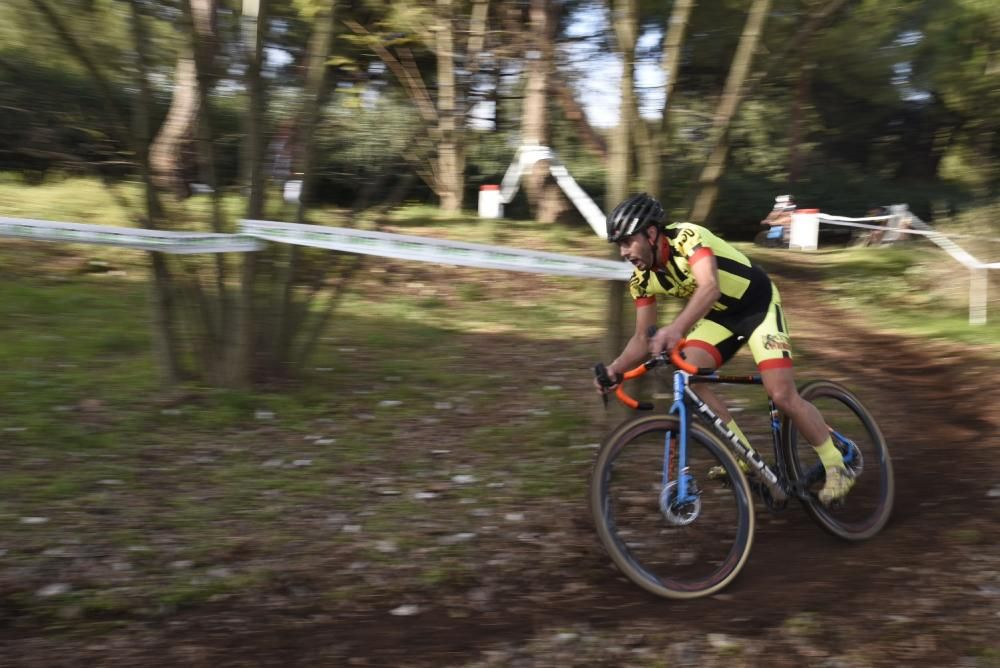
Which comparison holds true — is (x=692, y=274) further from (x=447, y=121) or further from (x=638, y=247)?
(x=447, y=121)

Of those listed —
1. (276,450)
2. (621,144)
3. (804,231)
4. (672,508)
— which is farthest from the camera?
(804,231)

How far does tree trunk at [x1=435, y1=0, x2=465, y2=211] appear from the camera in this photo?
8562mm

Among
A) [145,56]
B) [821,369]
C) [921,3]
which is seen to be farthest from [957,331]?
[921,3]

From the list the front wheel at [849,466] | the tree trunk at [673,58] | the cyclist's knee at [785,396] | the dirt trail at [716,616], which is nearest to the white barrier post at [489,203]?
the tree trunk at [673,58]

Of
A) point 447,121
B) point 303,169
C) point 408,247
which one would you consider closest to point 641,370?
point 408,247

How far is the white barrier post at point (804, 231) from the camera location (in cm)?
1925

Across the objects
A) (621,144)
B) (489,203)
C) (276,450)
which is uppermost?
(621,144)

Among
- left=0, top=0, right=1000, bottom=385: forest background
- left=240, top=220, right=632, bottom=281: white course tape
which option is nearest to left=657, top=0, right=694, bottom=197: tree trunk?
left=0, top=0, right=1000, bottom=385: forest background

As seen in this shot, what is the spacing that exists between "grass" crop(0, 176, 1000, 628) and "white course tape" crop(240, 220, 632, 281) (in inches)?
45.6

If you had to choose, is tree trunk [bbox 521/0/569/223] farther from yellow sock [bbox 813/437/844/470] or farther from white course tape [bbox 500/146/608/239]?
yellow sock [bbox 813/437/844/470]

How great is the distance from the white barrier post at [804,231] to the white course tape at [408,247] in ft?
45.8

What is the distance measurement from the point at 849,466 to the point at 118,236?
4780 mm

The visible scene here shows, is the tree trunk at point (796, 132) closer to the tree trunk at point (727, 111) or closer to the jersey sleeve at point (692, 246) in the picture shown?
the tree trunk at point (727, 111)

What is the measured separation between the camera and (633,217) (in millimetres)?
4785
